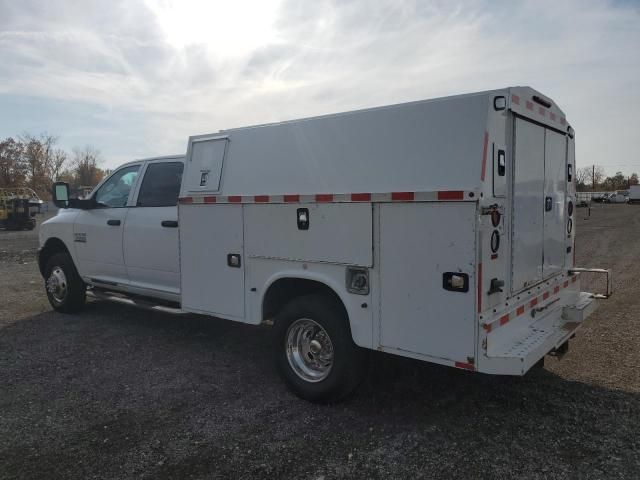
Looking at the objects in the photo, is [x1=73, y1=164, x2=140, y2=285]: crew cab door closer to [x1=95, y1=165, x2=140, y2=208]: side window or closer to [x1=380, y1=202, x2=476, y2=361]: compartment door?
[x1=95, y1=165, x2=140, y2=208]: side window

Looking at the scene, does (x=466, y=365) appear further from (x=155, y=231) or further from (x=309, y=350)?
(x=155, y=231)

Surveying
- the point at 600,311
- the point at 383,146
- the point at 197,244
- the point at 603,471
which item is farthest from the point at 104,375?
the point at 600,311

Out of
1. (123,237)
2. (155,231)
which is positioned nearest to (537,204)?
(155,231)

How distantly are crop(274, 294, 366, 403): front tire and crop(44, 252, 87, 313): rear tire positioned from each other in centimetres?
426

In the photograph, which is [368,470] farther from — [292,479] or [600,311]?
[600,311]

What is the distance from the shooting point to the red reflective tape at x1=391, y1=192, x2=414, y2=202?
3.75 m

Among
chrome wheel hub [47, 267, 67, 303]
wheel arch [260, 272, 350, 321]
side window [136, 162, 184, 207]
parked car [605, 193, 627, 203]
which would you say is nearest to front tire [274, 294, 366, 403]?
wheel arch [260, 272, 350, 321]

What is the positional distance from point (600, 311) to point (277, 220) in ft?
17.1

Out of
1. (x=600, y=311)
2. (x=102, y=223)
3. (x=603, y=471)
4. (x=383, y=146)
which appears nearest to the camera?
(x=603, y=471)

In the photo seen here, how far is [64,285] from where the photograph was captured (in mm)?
7719

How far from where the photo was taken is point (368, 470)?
3426 millimetres

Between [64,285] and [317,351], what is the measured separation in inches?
193

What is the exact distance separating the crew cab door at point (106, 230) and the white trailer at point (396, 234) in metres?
1.71

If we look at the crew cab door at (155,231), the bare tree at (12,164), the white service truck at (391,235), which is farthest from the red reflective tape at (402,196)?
the bare tree at (12,164)
